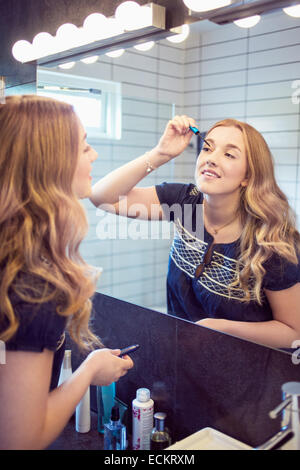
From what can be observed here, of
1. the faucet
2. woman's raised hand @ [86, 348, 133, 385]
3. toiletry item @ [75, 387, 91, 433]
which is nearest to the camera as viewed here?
the faucet

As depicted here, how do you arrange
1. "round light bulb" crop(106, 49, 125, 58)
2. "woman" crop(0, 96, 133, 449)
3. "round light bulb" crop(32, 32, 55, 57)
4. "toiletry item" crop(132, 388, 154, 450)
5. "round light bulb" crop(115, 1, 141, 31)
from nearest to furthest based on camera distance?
"woman" crop(0, 96, 133, 449) → "toiletry item" crop(132, 388, 154, 450) → "round light bulb" crop(115, 1, 141, 31) → "round light bulb" crop(106, 49, 125, 58) → "round light bulb" crop(32, 32, 55, 57)

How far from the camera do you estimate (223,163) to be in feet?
3.71

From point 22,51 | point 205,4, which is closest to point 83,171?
point 205,4

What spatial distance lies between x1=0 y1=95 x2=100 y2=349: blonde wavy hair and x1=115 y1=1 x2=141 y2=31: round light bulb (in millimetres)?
606

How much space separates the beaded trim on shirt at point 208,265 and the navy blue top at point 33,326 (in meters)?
0.52

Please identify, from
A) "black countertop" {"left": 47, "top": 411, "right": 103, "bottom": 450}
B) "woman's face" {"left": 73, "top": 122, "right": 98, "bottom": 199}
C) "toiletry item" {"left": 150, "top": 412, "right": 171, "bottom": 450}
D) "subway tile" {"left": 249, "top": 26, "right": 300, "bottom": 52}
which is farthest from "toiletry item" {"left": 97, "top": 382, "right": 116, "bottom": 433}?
"subway tile" {"left": 249, "top": 26, "right": 300, "bottom": 52}

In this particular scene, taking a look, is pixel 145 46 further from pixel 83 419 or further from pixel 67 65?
pixel 83 419

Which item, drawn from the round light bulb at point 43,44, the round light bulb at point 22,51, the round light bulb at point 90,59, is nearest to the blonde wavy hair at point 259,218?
the round light bulb at point 90,59

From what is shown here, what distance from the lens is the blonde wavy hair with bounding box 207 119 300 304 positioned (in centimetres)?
107

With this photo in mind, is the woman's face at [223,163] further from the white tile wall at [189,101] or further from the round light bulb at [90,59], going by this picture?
the round light bulb at [90,59]

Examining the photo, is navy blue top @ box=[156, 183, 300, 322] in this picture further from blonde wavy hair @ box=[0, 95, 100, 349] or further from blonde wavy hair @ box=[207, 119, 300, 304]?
blonde wavy hair @ box=[0, 95, 100, 349]

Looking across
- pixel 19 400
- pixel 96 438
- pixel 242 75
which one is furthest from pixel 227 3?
pixel 96 438

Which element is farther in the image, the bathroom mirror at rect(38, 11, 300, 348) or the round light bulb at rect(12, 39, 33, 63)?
A: the round light bulb at rect(12, 39, 33, 63)

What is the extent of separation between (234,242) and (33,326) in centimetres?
63
